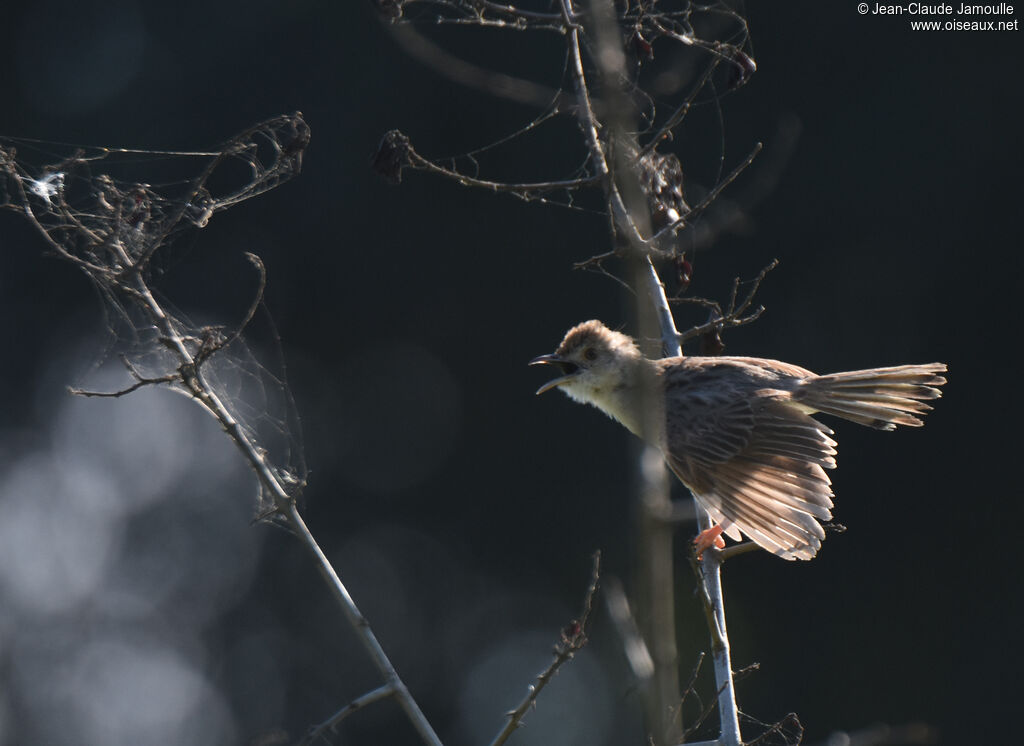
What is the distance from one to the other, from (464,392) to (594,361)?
18.2 ft

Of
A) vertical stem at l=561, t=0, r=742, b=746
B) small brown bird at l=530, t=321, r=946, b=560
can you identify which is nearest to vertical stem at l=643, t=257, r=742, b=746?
vertical stem at l=561, t=0, r=742, b=746

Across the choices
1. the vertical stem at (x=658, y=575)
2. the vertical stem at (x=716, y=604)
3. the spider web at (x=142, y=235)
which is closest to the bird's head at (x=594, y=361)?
the vertical stem at (x=716, y=604)

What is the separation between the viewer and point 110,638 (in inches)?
468

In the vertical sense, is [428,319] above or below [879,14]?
below

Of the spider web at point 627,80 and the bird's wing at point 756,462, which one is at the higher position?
the spider web at point 627,80

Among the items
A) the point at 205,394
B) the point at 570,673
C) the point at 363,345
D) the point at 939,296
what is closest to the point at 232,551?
the point at 363,345

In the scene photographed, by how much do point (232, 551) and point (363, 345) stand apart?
2475 mm

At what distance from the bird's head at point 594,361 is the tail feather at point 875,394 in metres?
0.75

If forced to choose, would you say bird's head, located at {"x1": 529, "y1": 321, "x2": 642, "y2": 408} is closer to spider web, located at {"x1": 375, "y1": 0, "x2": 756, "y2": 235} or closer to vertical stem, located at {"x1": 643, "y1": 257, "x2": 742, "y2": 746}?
vertical stem, located at {"x1": 643, "y1": 257, "x2": 742, "y2": 746}

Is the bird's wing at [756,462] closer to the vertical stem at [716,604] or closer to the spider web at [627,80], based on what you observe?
the vertical stem at [716,604]

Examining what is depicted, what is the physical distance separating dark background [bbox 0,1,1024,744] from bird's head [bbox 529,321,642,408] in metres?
3.94

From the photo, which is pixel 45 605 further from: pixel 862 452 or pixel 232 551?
pixel 862 452

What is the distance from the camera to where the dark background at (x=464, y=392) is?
9.75 metres

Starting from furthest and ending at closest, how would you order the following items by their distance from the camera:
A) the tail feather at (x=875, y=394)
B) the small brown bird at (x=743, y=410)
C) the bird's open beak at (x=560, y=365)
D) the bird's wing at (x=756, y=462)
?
the bird's open beak at (x=560, y=365) < the tail feather at (x=875, y=394) < the small brown bird at (x=743, y=410) < the bird's wing at (x=756, y=462)
